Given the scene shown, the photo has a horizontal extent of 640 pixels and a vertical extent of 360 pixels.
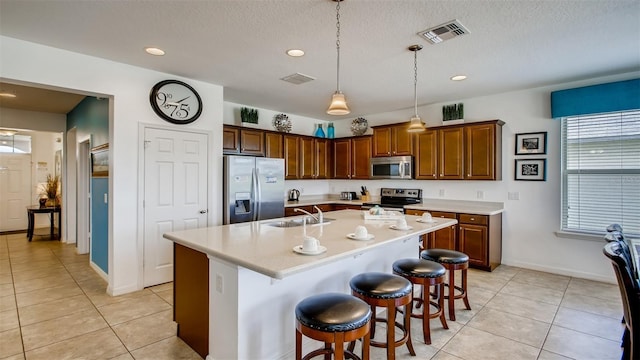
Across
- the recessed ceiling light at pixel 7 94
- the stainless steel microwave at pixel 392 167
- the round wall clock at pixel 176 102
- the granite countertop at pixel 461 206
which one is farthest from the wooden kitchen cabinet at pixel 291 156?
the recessed ceiling light at pixel 7 94

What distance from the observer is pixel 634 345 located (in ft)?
5.43

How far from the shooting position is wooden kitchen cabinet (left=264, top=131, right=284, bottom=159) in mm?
5352

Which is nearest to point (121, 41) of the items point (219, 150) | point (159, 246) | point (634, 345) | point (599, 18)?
point (219, 150)

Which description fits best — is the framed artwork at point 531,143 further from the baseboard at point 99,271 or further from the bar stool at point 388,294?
the baseboard at point 99,271

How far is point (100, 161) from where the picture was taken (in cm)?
416

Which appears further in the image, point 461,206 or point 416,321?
point 461,206

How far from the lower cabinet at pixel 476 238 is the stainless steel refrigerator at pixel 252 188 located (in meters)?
2.42

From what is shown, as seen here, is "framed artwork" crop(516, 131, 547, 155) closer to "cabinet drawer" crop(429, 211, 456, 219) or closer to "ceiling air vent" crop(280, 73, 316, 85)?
"cabinet drawer" crop(429, 211, 456, 219)

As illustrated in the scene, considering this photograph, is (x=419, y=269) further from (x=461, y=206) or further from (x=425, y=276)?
(x=461, y=206)

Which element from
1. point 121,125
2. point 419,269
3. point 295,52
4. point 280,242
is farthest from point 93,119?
point 419,269

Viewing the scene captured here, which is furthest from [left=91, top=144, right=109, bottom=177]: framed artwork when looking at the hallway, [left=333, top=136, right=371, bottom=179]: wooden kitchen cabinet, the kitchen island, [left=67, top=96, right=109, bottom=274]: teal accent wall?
[left=333, top=136, right=371, bottom=179]: wooden kitchen cabinet

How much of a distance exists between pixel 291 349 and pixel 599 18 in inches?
134

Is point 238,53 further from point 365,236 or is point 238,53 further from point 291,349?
point 291,349

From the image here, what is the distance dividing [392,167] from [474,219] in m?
1.64
